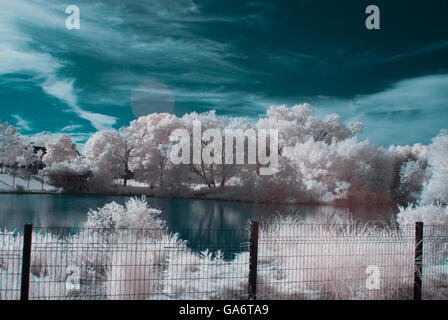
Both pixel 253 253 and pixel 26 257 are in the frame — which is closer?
pixel 26 257

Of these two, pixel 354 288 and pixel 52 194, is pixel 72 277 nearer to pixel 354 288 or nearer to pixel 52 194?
pixel 354 288

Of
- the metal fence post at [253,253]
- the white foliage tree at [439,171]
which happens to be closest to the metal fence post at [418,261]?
the metal fence post at [253,253]

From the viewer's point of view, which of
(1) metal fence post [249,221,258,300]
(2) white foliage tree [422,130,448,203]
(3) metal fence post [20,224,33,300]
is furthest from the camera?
(2) white foliage tree [422,130,448,203]

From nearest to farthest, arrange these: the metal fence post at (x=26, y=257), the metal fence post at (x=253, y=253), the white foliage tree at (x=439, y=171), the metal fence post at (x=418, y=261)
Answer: the metal fence post at (x=26, y=257) → the metal fence post at (x=253, y=253) → the metal fence post at (x=418, y=261) → the white foliage tree at (x=439, y=171)

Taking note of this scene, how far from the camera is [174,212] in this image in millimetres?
14859

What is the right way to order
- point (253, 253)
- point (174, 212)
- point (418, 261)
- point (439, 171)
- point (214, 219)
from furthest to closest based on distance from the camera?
point (174, 212) < point (214, 219) < point (439, 171) < point (418, 261) < point (253, 253)

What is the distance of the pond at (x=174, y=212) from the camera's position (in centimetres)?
1165

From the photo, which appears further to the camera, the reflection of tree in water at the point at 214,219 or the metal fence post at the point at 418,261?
the reflection of tree in water at the point at 214,219

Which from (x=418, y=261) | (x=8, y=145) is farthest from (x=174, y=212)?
(x=418, y=261)

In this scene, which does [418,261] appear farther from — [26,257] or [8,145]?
[8,145]

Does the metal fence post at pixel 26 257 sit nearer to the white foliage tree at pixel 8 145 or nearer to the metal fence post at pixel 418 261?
the metal fence post at pixel 418 261

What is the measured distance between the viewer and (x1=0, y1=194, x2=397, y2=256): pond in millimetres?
11648

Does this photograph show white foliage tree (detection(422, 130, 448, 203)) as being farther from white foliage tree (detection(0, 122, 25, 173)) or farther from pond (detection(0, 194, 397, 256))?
white foliage tree (detection(0, 122, 25, 173))

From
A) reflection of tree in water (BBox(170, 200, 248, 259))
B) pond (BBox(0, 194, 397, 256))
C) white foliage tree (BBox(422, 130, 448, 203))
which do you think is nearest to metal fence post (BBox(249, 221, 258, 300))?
pond (BBox(0, 194, 397, 256))
